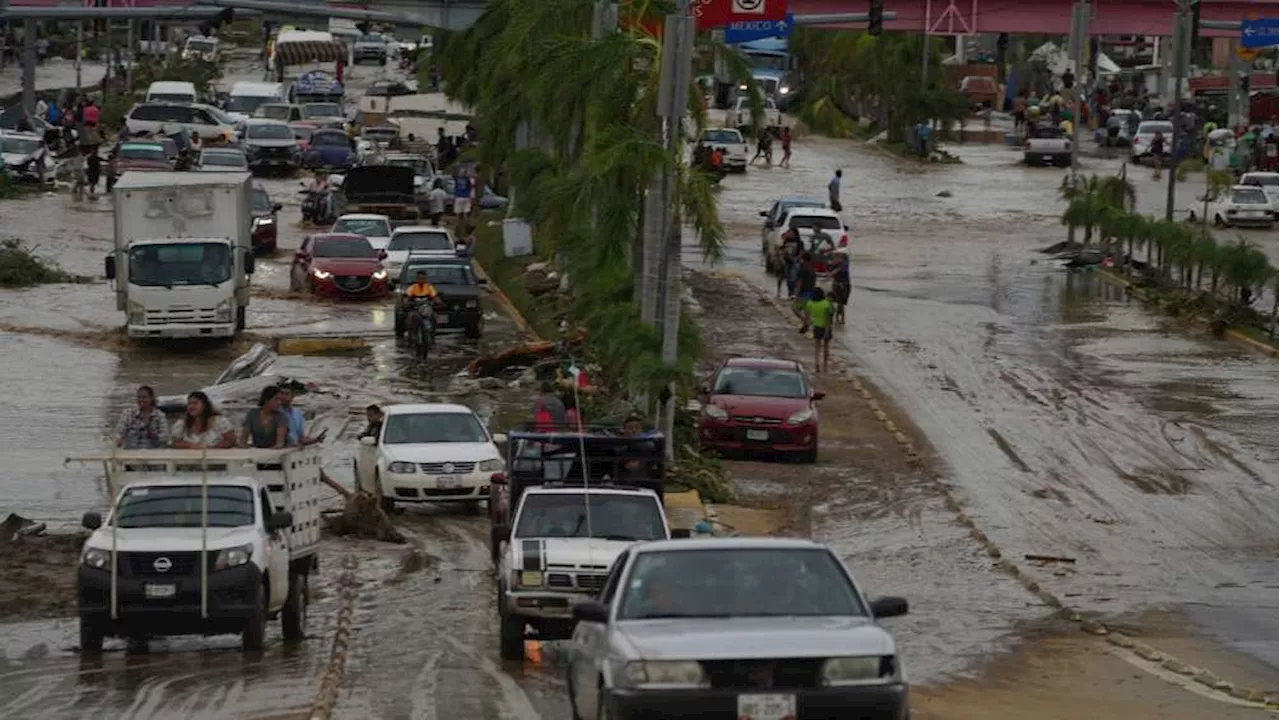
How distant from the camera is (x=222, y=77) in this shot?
422 ft

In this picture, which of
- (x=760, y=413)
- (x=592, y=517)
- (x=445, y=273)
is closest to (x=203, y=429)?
(x=592, y=517)

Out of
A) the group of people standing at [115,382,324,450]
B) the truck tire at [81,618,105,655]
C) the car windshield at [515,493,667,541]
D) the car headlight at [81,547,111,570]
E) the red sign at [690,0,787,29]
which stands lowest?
the truck tire at [81,618,105,655]

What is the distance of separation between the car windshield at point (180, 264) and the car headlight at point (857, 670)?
1386 inches

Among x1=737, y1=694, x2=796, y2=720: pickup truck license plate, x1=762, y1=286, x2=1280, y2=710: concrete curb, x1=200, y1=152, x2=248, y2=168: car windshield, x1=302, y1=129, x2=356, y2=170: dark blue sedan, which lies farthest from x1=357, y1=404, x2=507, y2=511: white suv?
x1=302, y1=129, x2=356, y2=170: dark blue sedan

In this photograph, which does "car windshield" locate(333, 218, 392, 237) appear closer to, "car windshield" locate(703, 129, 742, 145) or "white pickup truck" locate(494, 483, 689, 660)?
"car windshield" locate(703, 129, 742, 145)

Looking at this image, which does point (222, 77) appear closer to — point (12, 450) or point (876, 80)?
point (876, 80)

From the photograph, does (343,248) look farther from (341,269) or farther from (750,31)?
(750,31)

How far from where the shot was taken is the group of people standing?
72.2 ft

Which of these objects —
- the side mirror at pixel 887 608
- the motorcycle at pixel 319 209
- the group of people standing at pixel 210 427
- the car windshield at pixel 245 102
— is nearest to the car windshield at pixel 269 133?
the motorcycle at pixel 319 209

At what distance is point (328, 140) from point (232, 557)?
64.6m

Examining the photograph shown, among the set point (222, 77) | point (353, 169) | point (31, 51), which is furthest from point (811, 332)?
point (222, 77)

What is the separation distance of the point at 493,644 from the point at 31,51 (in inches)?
2977

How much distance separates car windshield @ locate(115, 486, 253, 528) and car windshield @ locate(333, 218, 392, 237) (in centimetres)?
4087

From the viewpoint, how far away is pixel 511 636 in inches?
797
